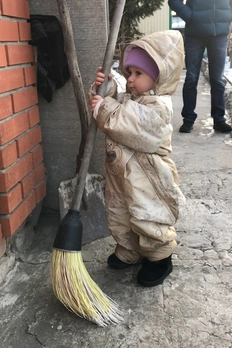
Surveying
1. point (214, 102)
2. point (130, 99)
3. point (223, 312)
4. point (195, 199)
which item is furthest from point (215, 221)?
point (214, 102)

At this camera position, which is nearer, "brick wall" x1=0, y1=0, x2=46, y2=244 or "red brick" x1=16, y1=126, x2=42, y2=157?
"brick wall" x1=0, y1=0, x2=46, y2=244

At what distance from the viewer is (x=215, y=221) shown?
104 inches

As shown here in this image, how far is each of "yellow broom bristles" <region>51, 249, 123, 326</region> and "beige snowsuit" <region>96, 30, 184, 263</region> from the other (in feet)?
1.11

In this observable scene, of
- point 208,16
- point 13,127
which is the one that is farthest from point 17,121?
point 208,16

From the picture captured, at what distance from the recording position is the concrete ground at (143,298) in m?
1.66

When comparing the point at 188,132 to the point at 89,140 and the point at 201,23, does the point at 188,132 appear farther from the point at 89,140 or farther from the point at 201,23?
the point at 89,140

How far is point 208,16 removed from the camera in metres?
4.18

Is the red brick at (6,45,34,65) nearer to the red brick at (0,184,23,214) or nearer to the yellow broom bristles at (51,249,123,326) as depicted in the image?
the red brick at (0,184,23,214)

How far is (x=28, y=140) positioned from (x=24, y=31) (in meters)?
0.58

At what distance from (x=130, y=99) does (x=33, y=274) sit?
104 centimetres

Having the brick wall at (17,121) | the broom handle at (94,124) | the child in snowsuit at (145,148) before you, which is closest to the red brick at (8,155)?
the brick wall at (17,121)

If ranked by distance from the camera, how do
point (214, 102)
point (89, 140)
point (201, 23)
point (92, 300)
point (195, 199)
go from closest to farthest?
point (92, 300) < point (89, 140) < point (195, 199) < point (201, 23) < point (214, 102)

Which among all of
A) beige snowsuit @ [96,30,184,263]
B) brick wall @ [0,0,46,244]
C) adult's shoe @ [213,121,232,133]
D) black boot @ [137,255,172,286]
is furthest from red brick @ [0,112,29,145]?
adult's shoe @ [213,121,232,133]

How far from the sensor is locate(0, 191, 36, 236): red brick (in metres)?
1.99
